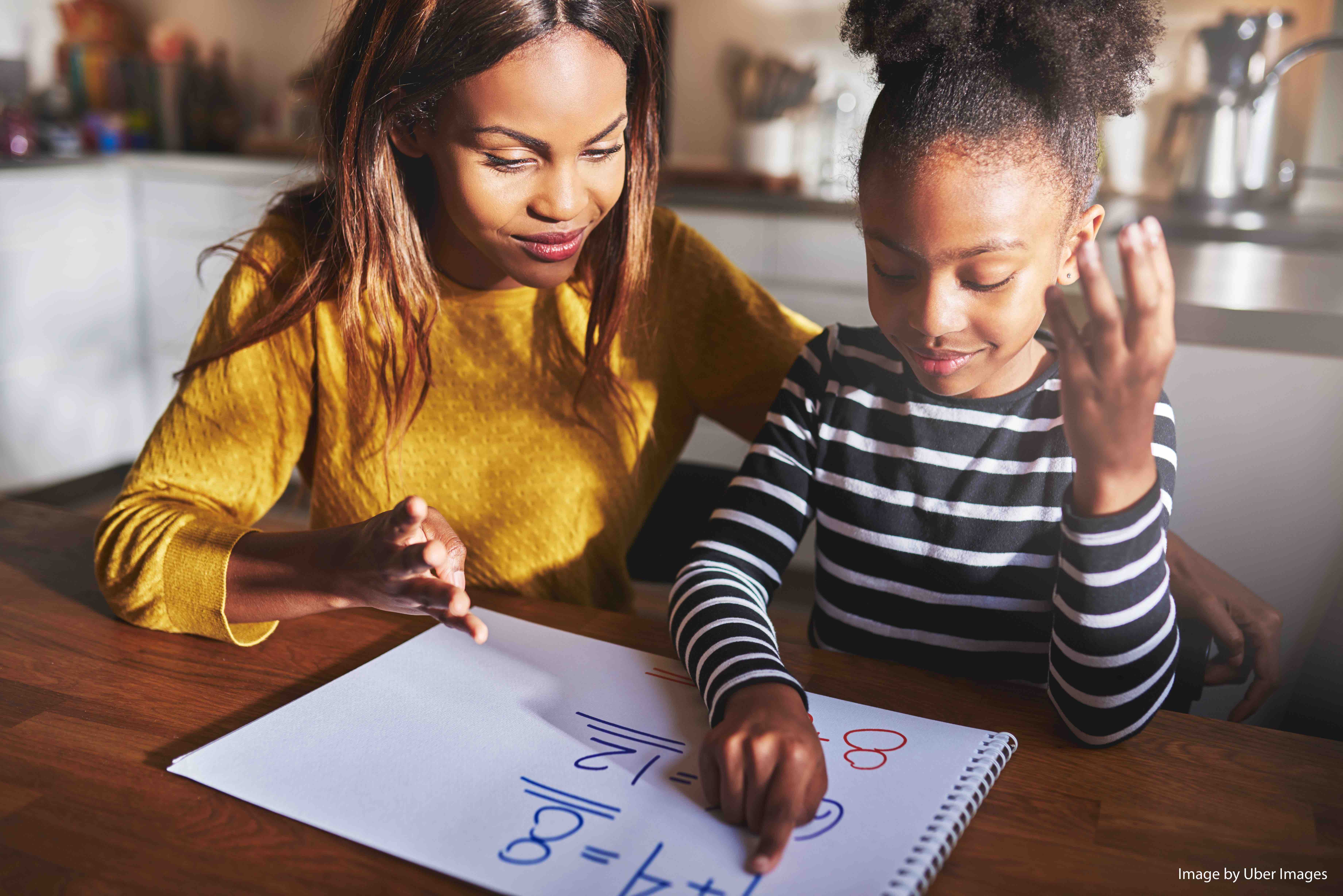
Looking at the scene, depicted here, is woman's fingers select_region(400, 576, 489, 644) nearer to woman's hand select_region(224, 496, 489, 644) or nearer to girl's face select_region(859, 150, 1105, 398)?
woman's hand select_region(224, 496, 489, 644)

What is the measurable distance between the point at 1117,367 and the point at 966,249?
13 centimetres

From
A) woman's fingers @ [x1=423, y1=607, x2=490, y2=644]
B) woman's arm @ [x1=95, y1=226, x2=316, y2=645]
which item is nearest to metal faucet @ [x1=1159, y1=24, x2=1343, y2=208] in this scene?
woman's arm @ [x1=95, y1=226, x2=316, y2=645]

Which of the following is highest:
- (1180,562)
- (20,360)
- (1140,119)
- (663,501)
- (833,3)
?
(833,3)

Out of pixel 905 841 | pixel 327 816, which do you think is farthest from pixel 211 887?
pixel 905 841

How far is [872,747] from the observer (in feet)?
1.98

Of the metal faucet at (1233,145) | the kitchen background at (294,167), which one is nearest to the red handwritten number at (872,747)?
the kitchen background at (294,167)

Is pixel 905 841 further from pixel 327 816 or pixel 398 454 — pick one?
pixel 398 454

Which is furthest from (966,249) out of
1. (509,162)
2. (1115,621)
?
(509,162)

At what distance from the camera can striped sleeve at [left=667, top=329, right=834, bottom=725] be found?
65cm

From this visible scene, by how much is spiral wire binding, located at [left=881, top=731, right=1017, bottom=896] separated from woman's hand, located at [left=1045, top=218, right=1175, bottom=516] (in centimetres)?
15

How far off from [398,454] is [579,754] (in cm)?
45

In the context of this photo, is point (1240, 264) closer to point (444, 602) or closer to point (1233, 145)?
point (1233, 145)

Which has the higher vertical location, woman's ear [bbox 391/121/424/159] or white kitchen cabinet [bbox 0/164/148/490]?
woman's ear [bbox 391/121/424/159]

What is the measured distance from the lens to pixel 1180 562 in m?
0.78
